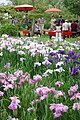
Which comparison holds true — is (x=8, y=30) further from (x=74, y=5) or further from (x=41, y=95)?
(x=41, y=95)

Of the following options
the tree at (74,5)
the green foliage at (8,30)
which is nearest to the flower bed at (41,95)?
the green foliage at (8,30)

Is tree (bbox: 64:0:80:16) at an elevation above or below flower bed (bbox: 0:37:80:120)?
below

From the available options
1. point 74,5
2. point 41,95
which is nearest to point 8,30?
point 74,5

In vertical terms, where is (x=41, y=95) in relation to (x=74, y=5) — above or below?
above

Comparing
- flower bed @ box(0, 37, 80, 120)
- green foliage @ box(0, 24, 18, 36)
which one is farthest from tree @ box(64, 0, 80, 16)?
flower bed @ box(0, 37, 80, 120)

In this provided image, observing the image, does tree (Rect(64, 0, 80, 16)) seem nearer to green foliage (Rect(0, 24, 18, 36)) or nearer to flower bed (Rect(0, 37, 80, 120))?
green foliage (Rect(0, 24, 18, 36))

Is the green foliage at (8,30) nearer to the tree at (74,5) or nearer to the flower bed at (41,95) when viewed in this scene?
the tree at (74,5)

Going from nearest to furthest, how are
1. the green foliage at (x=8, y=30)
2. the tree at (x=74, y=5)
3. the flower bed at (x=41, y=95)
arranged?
the flower bed at (x=41, y=95) < the green foliage at (x=8, y=30) < the tree at (x=74, y=5)

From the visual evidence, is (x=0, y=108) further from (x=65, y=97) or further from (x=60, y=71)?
(x=60, y=71)

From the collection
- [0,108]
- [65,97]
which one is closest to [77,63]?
[65,97]

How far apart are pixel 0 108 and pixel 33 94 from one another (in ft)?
1.13

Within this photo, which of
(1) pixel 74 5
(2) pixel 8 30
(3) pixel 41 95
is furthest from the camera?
(1) pixel 74 5

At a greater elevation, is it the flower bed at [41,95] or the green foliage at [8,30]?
the flower bed at [41,95]

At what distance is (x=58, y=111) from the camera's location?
8.05 ft
